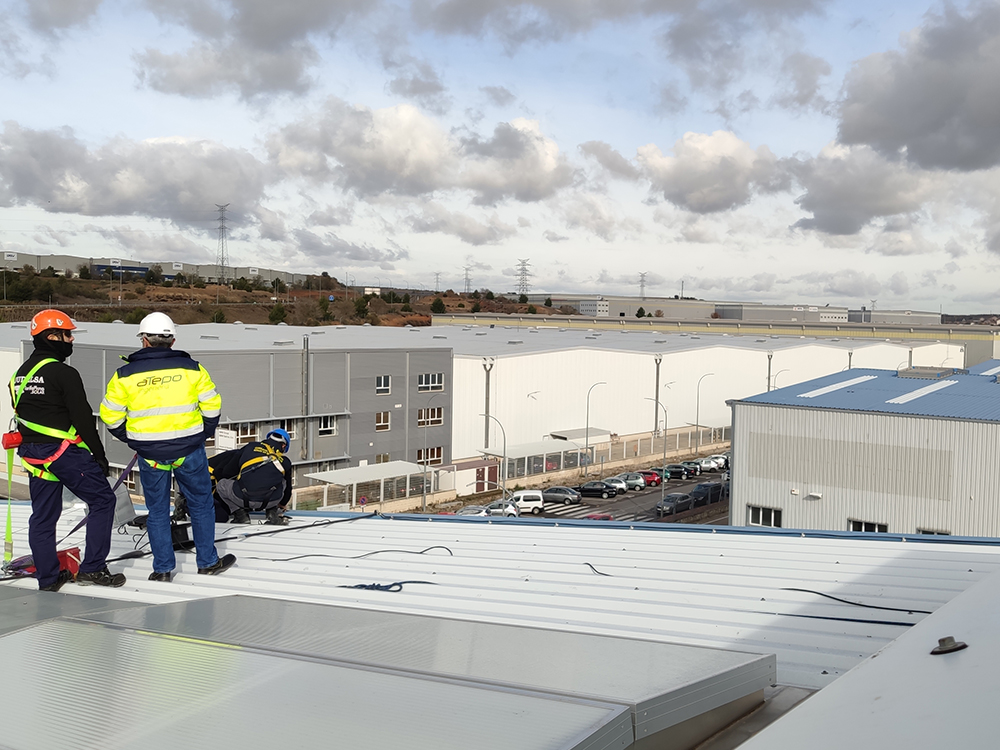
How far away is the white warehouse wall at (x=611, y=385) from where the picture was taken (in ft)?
134

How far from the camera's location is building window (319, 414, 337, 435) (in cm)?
3512

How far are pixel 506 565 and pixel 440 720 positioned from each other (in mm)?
3976

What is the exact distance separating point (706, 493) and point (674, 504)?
2.91 metres

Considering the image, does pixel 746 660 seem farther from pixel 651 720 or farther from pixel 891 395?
pixel 891 395

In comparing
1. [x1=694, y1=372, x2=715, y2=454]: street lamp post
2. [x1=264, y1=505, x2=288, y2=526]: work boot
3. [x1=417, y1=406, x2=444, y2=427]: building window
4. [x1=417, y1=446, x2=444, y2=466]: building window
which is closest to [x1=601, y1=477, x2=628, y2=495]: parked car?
[x1=417, y1=446, x2=444, y2=466]: building window

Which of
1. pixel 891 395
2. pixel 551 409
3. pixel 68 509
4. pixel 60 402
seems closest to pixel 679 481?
pixel 551 409

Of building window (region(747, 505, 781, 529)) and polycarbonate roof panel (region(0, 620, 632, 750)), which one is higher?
polycarbonate roof panel (region(0, 620, 632, 750))

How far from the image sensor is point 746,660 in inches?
122

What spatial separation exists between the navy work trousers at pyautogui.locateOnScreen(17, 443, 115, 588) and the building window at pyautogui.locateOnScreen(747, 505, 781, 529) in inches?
789

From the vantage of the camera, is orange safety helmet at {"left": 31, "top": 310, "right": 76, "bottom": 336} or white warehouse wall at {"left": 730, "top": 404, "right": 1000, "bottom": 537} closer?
orange safety helmet at {"left": 31, "top": 310, "right": 76, "bottom": 336}

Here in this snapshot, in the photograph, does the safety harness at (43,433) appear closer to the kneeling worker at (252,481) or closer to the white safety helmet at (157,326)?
the white safety helmet at (157,326)

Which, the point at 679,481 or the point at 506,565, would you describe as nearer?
the point at 506,565

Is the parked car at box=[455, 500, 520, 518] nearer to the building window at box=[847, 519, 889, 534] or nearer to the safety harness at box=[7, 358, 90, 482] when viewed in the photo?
the building window at box=[847, 519, 889, 534]

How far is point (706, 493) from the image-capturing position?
121 ft
